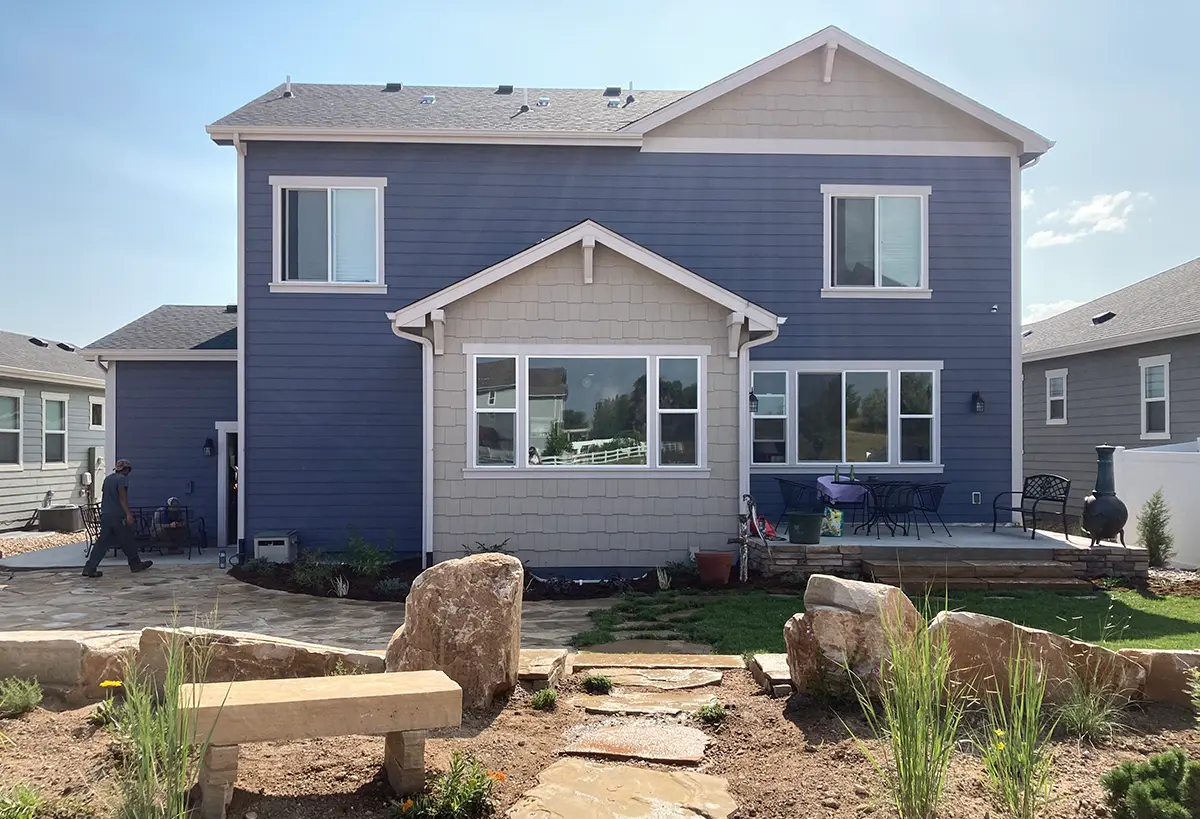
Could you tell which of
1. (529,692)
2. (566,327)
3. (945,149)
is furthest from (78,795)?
(945,149)

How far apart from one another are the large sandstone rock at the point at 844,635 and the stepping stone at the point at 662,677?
900 millimetres

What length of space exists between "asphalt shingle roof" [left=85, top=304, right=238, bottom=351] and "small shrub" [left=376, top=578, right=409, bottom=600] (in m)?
6.03

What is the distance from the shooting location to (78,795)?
3.42 metres

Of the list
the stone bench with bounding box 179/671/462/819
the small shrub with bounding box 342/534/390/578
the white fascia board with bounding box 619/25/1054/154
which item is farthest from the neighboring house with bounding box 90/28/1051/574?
the stone bench with bounding box 179/671/462/819

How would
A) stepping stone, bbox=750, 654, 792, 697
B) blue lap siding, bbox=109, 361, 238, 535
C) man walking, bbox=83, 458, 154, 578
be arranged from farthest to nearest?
blue lap siding, bbox=109, 361, 238, 535
man walking, bbox=83, 458, 154, 578
stepping stone, bbox=750, 654, 792, 697

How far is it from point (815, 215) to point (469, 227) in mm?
5538

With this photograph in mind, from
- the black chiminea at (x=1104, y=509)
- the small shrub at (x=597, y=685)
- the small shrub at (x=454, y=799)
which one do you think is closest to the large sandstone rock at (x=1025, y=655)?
the small shrub at (x=597, y=685)

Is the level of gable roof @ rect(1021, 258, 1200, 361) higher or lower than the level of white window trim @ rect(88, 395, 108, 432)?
higher

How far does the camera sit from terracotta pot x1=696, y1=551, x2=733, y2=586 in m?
10.3

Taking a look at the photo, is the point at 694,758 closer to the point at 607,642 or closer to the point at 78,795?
the point at 78,795

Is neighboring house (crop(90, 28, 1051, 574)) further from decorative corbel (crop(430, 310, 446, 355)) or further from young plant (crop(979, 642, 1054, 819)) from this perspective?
young plant (crop(979, 642, 1054, 819))

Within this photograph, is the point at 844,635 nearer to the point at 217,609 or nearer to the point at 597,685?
the point at 597,685

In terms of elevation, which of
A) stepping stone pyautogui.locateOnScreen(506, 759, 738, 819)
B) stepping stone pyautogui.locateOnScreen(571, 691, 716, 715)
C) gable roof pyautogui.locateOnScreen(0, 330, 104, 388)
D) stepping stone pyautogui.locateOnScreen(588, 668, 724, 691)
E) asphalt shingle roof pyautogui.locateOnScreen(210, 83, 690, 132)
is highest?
asphalt shingle roof pyautogui.locateOnScreen(210, 83, 690, 132)

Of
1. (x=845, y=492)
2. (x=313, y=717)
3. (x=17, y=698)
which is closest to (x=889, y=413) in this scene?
(x=845, y=492)
